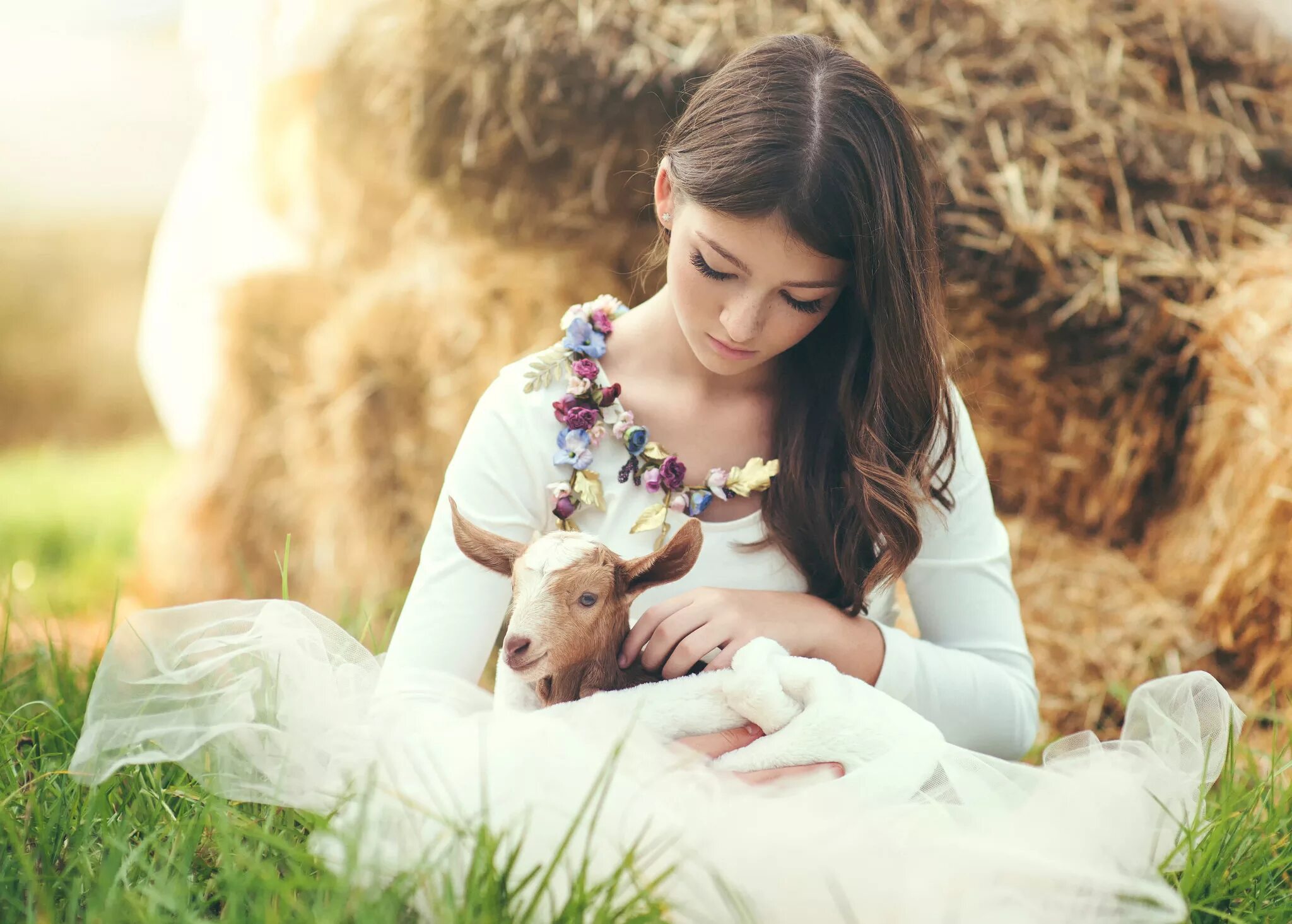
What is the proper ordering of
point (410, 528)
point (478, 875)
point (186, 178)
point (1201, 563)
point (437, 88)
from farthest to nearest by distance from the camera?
1. point (186, 178)
2. point (410, 528)
3. point (437, 88)
4. point (1201, 563)
5. point (478, 875)

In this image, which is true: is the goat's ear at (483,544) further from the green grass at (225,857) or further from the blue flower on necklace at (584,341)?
the blue flower on necklace at (584,341)

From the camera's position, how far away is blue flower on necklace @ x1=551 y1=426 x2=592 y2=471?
1382 mm

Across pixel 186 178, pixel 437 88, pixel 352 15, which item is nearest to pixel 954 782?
pixel 437 88

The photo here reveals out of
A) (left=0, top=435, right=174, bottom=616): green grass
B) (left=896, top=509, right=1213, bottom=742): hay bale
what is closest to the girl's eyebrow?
(left=896, top=509, right=1213, bottom=742): hay bale

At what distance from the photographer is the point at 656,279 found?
9.14 ft

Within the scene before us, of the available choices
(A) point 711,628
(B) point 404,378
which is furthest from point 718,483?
(B) point 404,378

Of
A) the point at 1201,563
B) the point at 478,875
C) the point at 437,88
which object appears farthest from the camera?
the point at 437,88

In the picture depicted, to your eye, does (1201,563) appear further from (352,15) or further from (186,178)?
(186,178)

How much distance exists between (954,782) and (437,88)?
1776 mm

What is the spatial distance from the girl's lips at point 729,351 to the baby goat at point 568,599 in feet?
0.94

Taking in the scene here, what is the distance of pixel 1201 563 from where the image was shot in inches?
83.1

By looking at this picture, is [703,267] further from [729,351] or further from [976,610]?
[976,610]

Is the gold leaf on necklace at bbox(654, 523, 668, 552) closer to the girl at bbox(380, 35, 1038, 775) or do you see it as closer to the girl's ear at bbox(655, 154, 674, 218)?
the girl at bbox(380, 35, 1038, 775)

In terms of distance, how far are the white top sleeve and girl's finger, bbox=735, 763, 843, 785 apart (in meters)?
0.45
